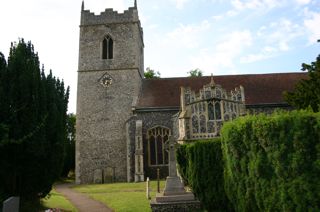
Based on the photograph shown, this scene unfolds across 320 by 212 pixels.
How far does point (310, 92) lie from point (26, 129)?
1092cm

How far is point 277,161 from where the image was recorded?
267 inches

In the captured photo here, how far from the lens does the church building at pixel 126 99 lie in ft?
77.8

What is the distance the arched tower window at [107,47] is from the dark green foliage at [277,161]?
774 inches

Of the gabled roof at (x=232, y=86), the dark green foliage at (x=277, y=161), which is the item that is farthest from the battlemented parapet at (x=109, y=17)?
the dark green foliage at (x=277, y=161)

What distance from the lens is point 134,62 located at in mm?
26078

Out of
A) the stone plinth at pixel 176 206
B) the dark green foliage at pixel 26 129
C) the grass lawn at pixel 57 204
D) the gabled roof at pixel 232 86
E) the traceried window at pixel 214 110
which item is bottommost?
the grass lawn at pixel 57 204

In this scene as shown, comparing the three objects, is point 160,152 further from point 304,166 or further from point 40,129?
point 304,166

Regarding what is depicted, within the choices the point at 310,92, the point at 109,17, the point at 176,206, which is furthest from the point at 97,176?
the point at 310,92

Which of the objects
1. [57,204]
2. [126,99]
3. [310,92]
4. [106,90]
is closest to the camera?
[57,204]

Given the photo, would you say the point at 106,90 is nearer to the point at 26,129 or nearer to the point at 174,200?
the point at 26,129

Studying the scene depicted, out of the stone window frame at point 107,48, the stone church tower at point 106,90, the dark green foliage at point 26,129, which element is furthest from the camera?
the stone window frame at point 107,48

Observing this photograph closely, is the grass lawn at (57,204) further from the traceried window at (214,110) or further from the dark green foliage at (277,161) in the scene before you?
the traceried window at (214,110)

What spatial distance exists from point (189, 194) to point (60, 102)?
19.7 feet

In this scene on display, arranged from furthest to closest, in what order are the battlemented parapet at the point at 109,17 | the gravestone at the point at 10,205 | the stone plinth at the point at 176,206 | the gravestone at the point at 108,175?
the battlemented parapet at the point at 109,17, the gravestone at the point at 108,175, the stone plinth at the point at 176,206, the gravestone at the point at 10,205
